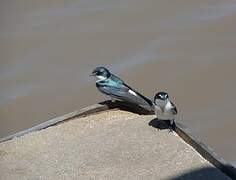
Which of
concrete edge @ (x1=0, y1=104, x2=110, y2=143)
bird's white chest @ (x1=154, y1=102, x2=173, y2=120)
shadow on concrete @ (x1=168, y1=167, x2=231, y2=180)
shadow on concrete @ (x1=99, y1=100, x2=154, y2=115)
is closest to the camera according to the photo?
Answer: shadow on concrete @ (x1=168, y1=167, x2=231, y2=180)

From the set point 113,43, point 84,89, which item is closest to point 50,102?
point 84,89

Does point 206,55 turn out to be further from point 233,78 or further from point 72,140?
point 72,140

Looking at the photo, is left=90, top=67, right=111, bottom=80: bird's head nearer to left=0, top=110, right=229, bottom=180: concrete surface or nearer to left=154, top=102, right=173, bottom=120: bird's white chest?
left=0, top=110, right=229, bottom=180: concrete surface

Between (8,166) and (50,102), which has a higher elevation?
(8,166)

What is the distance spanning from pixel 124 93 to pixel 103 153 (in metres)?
0.56

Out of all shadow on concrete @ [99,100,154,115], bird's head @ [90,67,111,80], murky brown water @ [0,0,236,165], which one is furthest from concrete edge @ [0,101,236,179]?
murky brown water @ [0,0,236,165]

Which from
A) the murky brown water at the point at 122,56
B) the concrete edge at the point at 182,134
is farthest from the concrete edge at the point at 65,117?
the murky brown water at the point at 122,56

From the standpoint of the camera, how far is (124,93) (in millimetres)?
4289

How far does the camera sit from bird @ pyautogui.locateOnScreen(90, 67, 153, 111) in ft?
13.9

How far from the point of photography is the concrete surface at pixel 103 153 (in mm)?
3643

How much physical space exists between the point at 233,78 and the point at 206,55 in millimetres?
450

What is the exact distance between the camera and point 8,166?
3779mm

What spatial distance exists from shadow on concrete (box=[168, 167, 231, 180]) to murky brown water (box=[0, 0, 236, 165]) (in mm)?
1489

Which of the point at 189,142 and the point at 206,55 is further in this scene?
the point at 206,55
